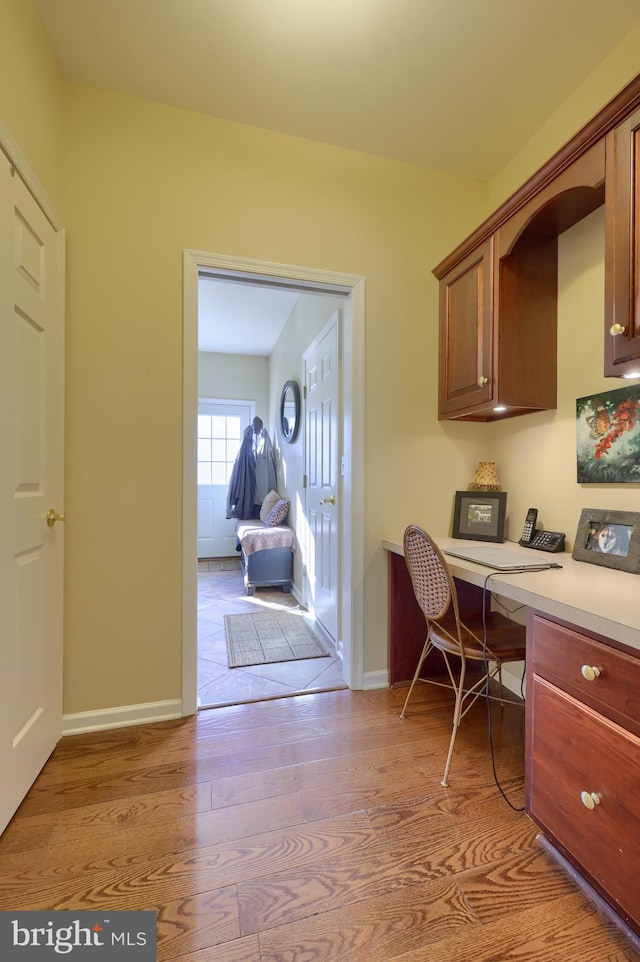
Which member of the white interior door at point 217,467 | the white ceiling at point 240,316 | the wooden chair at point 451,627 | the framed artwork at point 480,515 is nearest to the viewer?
the wooden chair at point 451,627

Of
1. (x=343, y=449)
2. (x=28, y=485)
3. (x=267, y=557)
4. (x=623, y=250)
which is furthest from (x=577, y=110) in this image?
(x=267, y=557)

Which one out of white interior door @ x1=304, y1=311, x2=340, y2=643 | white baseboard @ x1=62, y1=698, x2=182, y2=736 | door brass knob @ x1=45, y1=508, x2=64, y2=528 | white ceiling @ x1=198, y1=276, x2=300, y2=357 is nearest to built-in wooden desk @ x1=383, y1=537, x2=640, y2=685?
white interior door @ x1=304, y1=311, x2=340, y2=643

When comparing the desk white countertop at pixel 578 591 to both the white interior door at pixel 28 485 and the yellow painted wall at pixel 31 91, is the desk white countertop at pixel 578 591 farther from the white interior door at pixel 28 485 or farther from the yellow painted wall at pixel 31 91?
the yellow painted wall at pixel 31 91

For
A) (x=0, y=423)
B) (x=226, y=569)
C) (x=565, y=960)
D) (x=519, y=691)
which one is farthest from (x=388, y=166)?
(x=226, y=569)

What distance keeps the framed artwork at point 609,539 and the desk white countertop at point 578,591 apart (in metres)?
0.03

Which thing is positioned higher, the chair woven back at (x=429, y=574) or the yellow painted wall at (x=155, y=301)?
the yellow painted wall at (x=155, y=301)

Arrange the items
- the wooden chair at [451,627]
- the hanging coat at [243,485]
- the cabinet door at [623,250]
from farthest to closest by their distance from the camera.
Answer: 1. the hanging coat at [243,485]
2. the wooden chair at [451,627]
3. the cabinet door at [623,250]

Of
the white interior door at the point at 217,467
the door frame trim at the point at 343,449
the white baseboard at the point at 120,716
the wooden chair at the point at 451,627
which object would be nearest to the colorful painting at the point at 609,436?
the wooden chair at the point at 451,627

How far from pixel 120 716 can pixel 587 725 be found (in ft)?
6.02

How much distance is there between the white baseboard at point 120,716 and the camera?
1.78 m

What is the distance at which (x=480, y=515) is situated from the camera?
7.00 ft

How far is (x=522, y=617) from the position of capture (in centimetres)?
203

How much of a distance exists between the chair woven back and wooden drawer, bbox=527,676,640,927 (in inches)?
15.5

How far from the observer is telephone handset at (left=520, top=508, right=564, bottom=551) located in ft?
5.77
